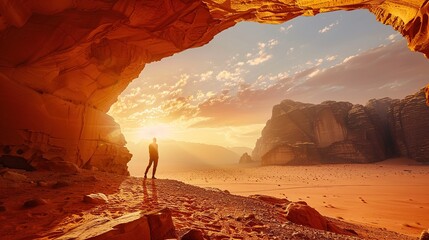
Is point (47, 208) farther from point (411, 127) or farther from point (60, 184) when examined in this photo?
point (411, 127)

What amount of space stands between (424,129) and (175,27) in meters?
45.4

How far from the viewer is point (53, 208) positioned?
4789 millimetres

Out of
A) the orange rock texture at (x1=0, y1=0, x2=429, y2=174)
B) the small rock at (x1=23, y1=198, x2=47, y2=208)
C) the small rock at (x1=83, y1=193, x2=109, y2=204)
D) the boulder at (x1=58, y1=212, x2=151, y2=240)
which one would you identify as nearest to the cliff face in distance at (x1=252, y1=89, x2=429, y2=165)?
the orange rock texture at (x1=0, y1=0, x2=429, y2=174)

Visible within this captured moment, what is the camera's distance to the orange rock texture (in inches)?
380

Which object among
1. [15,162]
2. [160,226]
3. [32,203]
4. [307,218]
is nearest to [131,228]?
[160,226]

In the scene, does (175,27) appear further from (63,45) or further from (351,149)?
(351,149)

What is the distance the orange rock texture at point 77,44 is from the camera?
9.66 meters

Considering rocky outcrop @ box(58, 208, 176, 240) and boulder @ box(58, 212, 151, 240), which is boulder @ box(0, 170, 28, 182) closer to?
rocky outcrop @ box(58, 208, 176, 240)

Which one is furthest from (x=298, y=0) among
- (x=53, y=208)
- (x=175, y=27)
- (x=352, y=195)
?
(x=352, y=195)

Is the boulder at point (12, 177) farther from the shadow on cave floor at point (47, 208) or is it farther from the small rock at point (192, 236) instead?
the small rock at point (192, 236)

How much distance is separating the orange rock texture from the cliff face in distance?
40523 millimetres

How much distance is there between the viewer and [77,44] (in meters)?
10.7

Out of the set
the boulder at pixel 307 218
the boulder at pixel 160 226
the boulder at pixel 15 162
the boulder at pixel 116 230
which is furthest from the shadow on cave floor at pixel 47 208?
the boulder at pixel 307 218

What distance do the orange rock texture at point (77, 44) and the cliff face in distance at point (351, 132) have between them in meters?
40.5
